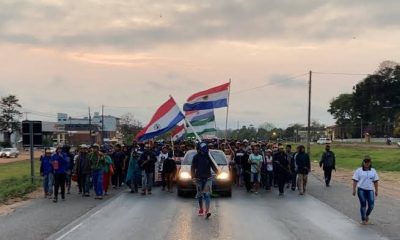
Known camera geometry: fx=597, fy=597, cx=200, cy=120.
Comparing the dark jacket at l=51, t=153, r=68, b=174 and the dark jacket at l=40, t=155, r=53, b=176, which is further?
the dark jacket at l=40, t=155, r=53, b=176

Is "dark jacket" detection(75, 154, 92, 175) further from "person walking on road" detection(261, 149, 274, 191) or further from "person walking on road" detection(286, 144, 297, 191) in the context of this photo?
"person walking on road" detection(286, 144, 297, 191)

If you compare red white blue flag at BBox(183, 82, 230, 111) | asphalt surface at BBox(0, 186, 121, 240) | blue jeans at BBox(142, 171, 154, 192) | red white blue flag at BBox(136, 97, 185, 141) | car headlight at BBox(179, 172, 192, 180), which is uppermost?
red white blue flag at BBox(183, 82, 230, 111)

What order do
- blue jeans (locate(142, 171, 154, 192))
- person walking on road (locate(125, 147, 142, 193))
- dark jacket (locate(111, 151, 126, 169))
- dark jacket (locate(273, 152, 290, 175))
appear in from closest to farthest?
blue jeans (locate(142, 171, 154, 192)) → dark jacket (locate(273, 152, 290, 175)) → person walking on road (locate(125, 147, 142, 193)) → dark jacket (locate(111, 151, 126, 169))

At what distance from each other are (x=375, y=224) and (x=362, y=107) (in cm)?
11997

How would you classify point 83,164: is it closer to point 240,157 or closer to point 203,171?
point 240,157

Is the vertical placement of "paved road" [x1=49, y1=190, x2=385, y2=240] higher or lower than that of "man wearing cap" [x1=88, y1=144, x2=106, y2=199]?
lower

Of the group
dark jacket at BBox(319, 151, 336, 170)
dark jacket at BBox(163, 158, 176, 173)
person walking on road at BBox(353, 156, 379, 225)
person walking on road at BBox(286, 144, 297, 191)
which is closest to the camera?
person walking on road at BBox(353, 156, 379, 225)

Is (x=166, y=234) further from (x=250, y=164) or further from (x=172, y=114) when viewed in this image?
(x=172, y=114)

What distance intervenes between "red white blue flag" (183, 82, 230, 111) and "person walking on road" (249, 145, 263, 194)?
745 centimetres

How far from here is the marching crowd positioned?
61.7 ft

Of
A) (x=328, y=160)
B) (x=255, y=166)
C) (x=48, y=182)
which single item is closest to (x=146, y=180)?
(x=48, y=182)

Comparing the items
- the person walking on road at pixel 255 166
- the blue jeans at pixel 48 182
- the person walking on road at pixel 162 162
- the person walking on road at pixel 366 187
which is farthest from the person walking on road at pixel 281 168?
the blue jeans at pixel 48 182

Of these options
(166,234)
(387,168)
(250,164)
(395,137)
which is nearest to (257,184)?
(250,164)

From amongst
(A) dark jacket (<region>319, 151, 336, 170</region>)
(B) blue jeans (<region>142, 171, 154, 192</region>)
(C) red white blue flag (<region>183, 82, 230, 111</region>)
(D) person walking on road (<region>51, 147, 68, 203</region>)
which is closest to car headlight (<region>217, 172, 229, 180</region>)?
(B) blue jeans (<region>142, 171, 154, 192</region>)
